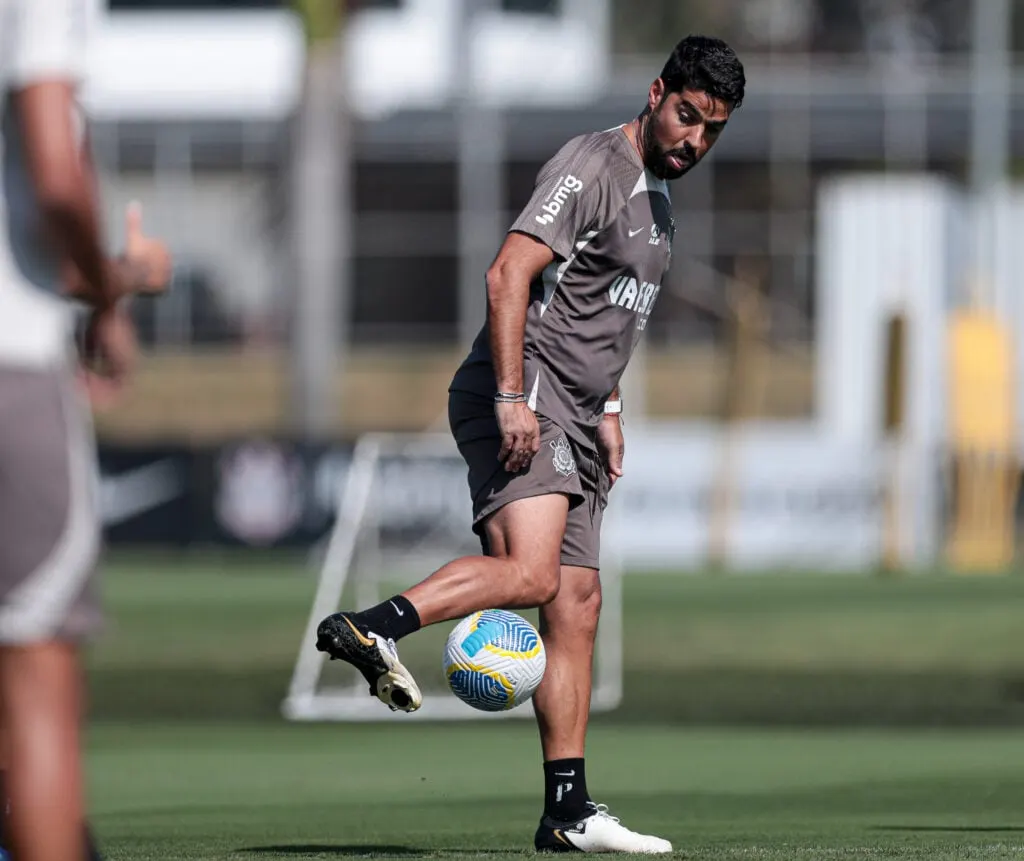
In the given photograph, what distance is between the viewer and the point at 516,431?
6.85m

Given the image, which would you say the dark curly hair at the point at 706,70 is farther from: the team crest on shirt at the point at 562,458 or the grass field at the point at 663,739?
the grass field at the point at 663,739

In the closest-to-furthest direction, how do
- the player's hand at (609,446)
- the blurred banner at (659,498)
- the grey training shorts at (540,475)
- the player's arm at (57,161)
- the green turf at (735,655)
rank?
1. the player's arm at (57,161)
2. the grey training shorts at (540,475)
3. the player's hand at (609,446)
4. the green turf at (735,655)
5. the blurred banner at (659,498)

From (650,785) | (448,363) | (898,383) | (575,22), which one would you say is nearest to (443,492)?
(898,383)

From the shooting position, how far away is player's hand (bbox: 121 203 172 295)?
4.59 meters

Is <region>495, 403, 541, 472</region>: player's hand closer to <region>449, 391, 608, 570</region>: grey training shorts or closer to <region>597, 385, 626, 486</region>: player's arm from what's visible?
<region>449, 391, 608, 570</region>: grey training shorts

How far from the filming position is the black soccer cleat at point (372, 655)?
651cm

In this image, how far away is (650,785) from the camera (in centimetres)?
971

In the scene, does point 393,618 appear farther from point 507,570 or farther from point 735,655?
point 735,655

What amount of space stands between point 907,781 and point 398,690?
3761mm

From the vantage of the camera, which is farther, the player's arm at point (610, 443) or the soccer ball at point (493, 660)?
the player's arm at point (610, 443)

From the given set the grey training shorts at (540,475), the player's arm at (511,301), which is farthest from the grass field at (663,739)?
the player's arm at (511,301)

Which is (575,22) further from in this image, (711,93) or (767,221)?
(711,93)

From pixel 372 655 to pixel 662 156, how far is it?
5.84 ft

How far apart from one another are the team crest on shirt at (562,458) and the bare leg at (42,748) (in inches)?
122
